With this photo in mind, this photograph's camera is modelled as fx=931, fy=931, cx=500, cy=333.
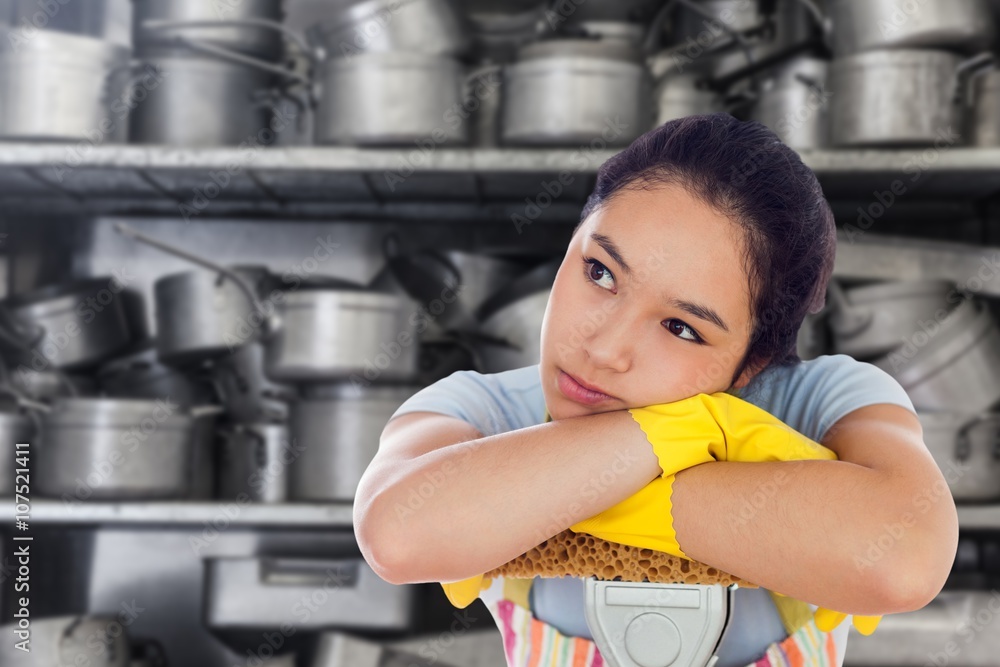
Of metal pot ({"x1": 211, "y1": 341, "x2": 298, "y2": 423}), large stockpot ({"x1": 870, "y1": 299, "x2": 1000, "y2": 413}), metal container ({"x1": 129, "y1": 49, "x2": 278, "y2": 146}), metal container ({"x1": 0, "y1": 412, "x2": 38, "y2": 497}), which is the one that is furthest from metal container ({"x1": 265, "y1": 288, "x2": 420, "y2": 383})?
large stockpot ({"x1": 870, "y1": 299, "x2": 1000, "y2": 413})

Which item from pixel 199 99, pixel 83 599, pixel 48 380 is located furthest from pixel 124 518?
pixel 199 99

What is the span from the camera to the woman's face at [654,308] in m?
0.59

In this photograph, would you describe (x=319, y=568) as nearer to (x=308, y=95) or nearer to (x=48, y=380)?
(x=48, y=380)

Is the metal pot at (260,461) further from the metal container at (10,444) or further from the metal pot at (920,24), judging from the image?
the metal pot at (920,24)

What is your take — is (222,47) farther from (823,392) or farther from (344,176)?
(823,392)

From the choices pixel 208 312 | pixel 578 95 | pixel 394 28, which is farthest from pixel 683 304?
pixel 208 312

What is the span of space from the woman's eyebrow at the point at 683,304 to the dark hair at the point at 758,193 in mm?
40

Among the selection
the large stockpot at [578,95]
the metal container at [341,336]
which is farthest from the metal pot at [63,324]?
the large stockpot at [578,95]

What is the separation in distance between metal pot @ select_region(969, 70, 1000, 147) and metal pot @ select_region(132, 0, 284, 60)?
1236mm

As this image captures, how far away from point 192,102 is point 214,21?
0.48 feet

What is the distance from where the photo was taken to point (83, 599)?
1974 mm

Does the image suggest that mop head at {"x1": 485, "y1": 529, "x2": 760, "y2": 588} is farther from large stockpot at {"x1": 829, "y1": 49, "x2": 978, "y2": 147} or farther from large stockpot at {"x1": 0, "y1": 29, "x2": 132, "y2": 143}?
large stockpot at {"x1": 0, "y1": 29, "x2": 132, "y2": 143}

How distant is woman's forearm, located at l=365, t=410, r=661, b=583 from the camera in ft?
1.76

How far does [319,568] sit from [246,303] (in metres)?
0.49
